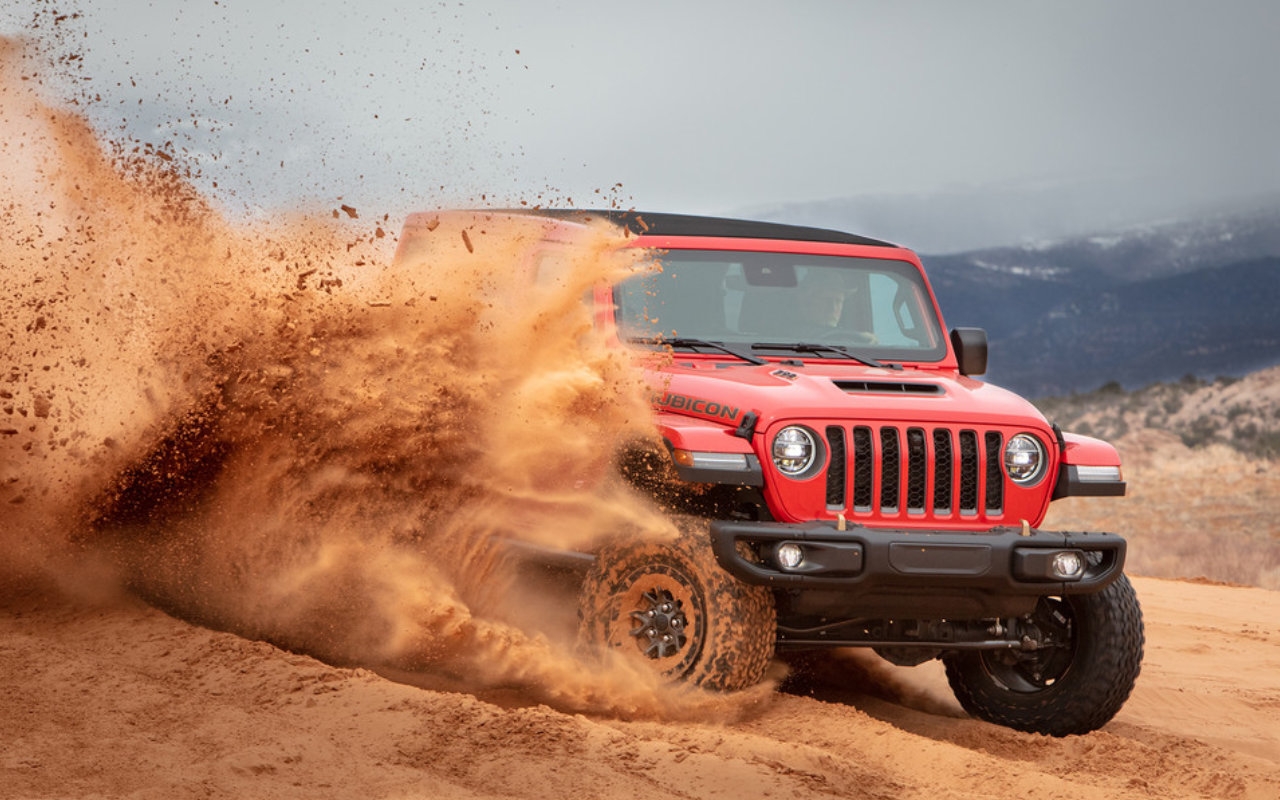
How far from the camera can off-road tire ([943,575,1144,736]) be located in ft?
20.7

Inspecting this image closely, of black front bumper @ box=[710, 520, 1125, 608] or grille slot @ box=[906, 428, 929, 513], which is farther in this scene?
grille slot @ box=[906, 428, 929, 513]

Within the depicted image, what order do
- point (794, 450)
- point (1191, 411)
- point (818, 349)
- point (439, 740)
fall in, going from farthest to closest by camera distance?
point (1191, 411) → point (818, 349) → point (794, 450) → point (439, 740)

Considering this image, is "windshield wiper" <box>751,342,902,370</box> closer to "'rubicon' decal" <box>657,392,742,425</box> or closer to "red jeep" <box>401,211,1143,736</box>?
"red jeep" <box>401,211,1143,736</box>

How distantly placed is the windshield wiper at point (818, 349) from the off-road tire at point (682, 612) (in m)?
1.32

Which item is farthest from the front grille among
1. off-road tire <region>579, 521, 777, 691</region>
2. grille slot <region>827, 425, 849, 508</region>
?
off-road tire <region>579, 521, 777, 691</region>

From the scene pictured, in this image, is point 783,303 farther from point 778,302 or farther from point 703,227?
point 703,227

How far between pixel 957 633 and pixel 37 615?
4477 mm

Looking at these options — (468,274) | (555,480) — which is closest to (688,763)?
(555,480)

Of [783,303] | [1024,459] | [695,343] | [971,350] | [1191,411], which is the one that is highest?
[783,303]

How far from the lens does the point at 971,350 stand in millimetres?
7211

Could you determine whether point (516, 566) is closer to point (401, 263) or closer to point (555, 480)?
point (555, 480)

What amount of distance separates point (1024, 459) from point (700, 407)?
1.39 m

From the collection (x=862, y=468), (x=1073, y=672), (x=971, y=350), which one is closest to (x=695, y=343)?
(x=862, y=468)

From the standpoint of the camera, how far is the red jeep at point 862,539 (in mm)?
5625
